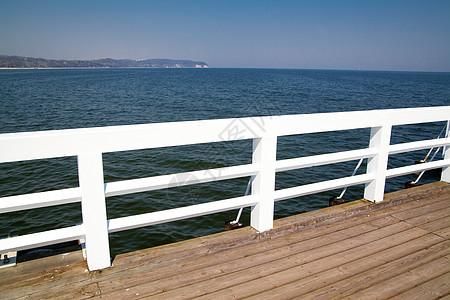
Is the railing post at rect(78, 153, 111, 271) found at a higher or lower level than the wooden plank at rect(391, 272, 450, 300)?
higher

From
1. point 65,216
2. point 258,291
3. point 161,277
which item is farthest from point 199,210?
point 65,216

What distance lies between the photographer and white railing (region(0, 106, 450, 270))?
7.41ft

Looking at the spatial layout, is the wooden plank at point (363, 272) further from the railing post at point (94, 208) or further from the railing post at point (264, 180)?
the railing post at point (94, 208)

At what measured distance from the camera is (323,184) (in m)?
3.43

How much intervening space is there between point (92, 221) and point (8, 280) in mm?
733

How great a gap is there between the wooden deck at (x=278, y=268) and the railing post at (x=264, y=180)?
0.42 feet

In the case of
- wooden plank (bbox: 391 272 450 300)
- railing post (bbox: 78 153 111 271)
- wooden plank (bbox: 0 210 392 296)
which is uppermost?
railing post (bbox: 78 153 111 271)

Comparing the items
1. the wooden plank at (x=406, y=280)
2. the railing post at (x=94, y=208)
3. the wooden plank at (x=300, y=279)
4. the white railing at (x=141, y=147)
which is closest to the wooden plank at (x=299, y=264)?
the wooden plank at (x=300, y=279)

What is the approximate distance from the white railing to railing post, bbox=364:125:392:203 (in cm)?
12

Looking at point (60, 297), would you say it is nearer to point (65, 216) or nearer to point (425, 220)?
point (425, 220)

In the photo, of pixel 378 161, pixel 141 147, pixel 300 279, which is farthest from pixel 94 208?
pixel 378 161

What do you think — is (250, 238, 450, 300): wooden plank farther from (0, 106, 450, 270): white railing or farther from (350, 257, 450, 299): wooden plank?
(0, 106, 450, 270): white railing

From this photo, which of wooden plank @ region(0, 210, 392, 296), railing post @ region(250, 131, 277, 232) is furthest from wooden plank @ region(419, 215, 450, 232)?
railing post @ region(250, 131, 277, 232)

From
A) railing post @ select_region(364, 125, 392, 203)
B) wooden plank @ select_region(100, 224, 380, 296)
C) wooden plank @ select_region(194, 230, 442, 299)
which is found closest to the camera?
wooden plank @ select_region(194, 230, 442, 299)
